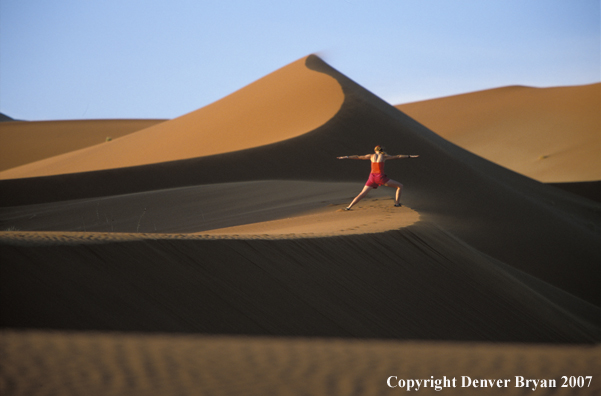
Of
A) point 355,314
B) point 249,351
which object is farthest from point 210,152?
point 249,351

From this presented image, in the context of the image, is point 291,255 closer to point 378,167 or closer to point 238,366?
point 238,366

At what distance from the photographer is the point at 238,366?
374 centimetres

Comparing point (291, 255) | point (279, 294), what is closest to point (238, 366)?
point (279, 294)

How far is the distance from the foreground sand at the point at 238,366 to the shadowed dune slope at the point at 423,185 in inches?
365

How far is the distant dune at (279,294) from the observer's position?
3.69 m

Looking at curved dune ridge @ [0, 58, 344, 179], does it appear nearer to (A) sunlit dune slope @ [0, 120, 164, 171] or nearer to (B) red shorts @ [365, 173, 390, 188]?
(B) red shorts @ [365, 173, 390, 188]

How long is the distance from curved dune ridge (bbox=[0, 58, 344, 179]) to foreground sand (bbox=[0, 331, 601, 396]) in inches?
634

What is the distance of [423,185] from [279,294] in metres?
13.5

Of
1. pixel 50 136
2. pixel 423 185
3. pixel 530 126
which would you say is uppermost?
pixel 530 126

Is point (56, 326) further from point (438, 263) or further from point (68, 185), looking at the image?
point (68, 185)

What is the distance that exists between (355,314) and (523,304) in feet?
10.5

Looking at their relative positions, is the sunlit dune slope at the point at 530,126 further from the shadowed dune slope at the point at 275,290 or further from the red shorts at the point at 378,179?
the shadowed dune slope at the point at 275,290

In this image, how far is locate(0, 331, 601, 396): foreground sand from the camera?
3.32 m

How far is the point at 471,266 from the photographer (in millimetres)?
8055
